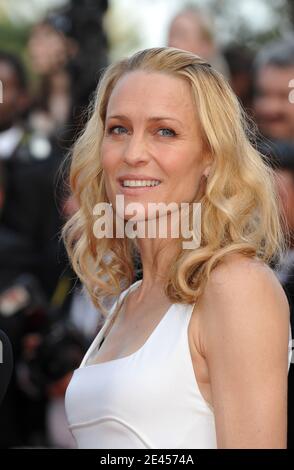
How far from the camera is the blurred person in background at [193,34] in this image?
5234 millimetres

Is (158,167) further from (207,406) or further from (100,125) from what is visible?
(207,406)

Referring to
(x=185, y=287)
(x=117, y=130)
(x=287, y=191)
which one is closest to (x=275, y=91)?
(x=287, y=191)

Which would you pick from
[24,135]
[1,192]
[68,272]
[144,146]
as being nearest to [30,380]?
[68,272]

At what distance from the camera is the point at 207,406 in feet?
7.92

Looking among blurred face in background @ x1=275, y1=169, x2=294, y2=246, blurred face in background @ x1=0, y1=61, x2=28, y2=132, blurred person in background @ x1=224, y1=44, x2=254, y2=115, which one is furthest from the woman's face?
blurred face in background @ x1=0, y1=61, x2=28, y2=132

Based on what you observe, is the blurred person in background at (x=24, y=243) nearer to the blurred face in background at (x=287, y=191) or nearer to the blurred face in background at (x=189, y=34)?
the blurred face in background at (x=189, y=34)

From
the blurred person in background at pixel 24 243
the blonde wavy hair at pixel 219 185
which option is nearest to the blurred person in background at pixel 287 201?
the blonde wavy hair at pixel 219 185

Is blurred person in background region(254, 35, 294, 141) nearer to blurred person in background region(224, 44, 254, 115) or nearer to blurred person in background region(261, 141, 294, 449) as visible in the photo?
blurred person in background region(224, 44, 254, 115)

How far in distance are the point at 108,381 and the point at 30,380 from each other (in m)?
2.15

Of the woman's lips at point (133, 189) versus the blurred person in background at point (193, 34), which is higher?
the blurred person in background at point (193, 34)

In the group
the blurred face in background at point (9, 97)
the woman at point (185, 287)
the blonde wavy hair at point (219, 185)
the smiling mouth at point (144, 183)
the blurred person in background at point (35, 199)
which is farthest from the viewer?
the blurred face in background at point (9, 97)

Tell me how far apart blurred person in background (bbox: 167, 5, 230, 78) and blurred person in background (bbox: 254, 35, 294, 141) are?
1.22 ft

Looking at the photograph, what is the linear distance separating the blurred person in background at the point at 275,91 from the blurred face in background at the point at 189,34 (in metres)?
0.37

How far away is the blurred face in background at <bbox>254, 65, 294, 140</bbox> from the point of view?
472 centimetres
